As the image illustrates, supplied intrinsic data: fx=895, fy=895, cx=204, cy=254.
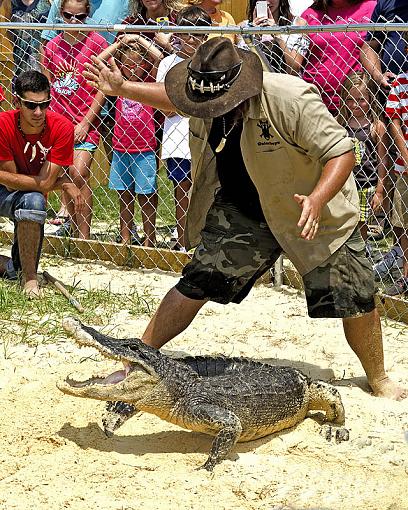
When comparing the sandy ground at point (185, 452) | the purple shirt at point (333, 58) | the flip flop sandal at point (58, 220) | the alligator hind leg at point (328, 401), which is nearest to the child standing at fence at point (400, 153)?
the purple shirt at point (333, 58)

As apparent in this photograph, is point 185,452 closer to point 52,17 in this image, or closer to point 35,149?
point 35,149

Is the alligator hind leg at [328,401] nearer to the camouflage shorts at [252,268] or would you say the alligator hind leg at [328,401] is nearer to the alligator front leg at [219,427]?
the camouflage shorts at [252,268]

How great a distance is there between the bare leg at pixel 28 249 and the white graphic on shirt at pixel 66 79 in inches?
64.8

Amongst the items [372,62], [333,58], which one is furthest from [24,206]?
[372,62]

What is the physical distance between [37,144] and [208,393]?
9.09ft

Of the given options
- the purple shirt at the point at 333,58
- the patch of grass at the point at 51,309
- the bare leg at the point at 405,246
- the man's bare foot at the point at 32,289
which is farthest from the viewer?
the purple shirt at the point at 333,58

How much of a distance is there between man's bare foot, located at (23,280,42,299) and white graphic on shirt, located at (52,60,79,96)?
1.93m

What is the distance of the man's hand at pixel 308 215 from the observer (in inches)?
139

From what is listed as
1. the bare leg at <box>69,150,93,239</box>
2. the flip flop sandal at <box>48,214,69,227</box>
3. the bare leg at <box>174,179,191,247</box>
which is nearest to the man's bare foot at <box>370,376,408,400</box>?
the bare leg at <box>174,179,191,247</box>

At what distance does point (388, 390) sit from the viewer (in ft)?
14.0

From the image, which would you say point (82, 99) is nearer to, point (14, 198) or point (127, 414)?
point (14, 198)

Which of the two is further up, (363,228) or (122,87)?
(122,87)

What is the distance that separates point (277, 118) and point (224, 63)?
0.32 m

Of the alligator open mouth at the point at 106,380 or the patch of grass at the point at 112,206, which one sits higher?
the alligator open mouth at the point at 106,380
